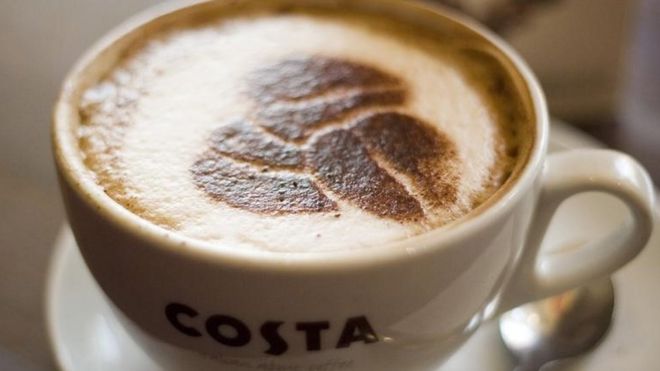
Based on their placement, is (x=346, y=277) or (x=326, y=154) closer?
(x=346, y=277)

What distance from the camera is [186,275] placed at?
0.53 metres

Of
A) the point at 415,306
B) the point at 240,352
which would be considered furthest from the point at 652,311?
the point at 240,352

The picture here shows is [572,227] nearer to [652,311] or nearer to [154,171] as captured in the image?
[652,311]

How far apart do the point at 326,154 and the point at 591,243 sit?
0.24 m

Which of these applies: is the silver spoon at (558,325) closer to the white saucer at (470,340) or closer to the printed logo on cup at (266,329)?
the white saucer at (470,340)

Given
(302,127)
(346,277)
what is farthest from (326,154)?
(346,277)

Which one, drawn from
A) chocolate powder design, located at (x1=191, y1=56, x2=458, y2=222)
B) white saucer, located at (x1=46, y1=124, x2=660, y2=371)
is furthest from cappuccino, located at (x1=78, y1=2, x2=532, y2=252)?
white saucer, located at (x1=46, y1=124, x2=660, y2=371)

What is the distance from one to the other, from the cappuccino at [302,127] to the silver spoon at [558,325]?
161 mm

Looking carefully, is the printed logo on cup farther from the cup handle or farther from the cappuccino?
the cup handle

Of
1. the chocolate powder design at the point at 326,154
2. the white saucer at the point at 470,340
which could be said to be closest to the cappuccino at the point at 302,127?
the chocolate powder design at the point at 326,154

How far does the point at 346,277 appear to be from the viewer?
20.4 inches

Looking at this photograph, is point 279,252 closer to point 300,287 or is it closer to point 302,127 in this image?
point 300,287

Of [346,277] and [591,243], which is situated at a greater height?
[346,277]

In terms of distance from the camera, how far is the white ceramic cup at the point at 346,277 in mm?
523
